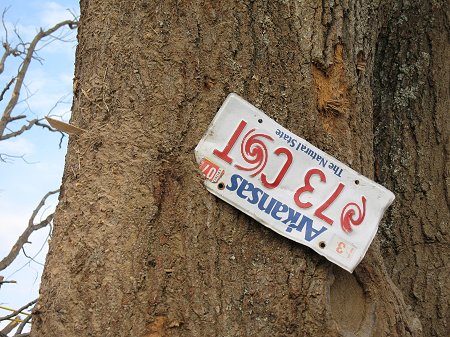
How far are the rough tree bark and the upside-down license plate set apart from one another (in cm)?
3

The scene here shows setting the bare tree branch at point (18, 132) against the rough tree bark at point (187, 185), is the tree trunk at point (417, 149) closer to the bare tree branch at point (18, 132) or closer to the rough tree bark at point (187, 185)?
the rough tree bark at point (187, 185)

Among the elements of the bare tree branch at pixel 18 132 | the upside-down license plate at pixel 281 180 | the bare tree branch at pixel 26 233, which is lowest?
the bare tree branch at pixel 26 233

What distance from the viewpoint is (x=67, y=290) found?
166 centimetres

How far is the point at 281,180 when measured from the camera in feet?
5.68

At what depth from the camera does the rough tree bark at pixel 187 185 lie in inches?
63.2

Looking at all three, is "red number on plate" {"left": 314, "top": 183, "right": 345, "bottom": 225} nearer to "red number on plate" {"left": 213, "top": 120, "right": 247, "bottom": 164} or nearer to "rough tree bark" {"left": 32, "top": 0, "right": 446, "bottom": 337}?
"rough tree bark" {"left": 32, "top": 0, "right": 446, "bottom": 337}

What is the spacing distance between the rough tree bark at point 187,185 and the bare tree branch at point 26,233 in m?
5.00

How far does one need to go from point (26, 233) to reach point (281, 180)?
551 centimetres

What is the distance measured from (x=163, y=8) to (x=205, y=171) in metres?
0.48

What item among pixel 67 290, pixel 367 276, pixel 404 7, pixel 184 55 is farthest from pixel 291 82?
pixel 404 7

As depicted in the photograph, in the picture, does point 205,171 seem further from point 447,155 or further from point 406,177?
point 447,155

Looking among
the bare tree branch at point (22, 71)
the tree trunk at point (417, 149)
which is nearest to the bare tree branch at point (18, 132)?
the bare tree branch at point (22, 71)

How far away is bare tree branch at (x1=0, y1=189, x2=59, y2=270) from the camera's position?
649cm

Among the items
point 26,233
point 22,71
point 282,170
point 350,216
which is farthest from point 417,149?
point 22,71
